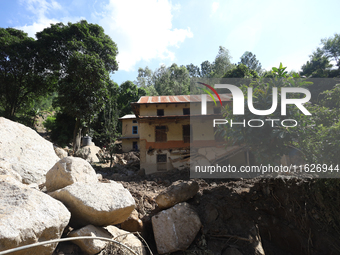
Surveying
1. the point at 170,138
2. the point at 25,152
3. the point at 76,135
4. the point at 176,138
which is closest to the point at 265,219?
the point at 25,152

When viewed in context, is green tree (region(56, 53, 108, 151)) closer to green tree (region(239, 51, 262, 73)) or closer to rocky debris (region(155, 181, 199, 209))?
rocky debris (region(155, 181, 199, 209))

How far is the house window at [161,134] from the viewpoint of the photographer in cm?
1566

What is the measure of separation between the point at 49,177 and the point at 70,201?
1.34 meters

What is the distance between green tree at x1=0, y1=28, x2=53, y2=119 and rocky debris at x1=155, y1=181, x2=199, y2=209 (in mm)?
20000

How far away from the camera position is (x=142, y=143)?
15.5m

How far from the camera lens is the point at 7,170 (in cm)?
479

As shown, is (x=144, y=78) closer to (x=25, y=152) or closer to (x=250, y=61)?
(x=250, y=61)

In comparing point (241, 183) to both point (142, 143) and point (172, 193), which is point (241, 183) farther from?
point (142, 143)

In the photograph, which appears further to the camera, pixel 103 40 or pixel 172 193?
pixel 103 40

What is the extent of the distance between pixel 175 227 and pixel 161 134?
1053cm

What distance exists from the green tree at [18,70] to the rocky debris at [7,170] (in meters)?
17.9

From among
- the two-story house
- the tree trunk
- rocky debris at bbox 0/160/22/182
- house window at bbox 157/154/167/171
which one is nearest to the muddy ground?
rocky debris at bbox 0/160/22/182

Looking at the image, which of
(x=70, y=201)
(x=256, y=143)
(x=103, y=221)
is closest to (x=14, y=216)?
(x=70, y=201)

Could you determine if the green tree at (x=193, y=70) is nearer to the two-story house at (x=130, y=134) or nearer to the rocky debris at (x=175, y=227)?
the two-story house at (x=130, y=134)
